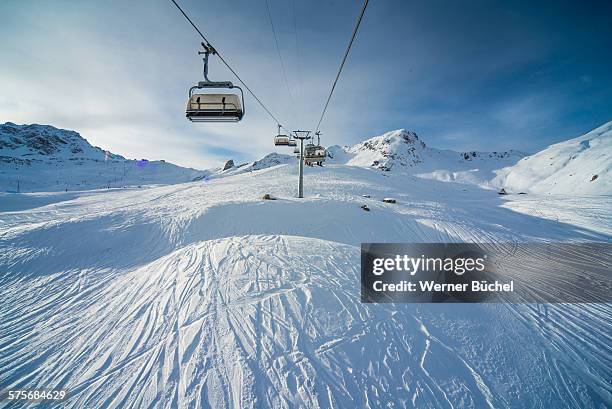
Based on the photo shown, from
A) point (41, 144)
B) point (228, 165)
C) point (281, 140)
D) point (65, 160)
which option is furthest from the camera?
point (228, 165)

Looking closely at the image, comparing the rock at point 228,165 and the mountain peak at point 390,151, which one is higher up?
the mountain peak at point 390,151

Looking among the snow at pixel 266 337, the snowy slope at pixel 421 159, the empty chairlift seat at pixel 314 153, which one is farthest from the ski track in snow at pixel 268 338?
the snowy slope at pixel 421 159

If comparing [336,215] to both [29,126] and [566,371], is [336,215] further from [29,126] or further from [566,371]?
[29,126]

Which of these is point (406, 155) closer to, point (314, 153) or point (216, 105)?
point (314, 153)

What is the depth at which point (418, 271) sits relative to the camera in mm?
6695

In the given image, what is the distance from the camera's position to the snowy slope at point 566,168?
114ft

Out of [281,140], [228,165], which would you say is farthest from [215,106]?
[228,165]

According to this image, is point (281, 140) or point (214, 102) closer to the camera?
point (214, 102)

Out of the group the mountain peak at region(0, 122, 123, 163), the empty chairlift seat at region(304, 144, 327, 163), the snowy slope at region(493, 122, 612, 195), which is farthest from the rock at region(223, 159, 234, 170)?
the empty chairlift seat at region(304, 144, 327, 163)

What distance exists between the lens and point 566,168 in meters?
49.5

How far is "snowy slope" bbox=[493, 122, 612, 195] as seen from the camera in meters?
34.8

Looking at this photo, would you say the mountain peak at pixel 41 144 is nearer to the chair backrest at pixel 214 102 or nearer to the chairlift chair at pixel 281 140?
the chairlift chair at pixel 281 140

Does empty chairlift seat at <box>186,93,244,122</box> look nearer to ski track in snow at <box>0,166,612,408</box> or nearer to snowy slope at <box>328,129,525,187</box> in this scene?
ski track in snow at <box>0,166,612,408</box>

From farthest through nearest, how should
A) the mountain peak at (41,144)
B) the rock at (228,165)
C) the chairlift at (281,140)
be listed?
the rock at (228,165) < the mountain peak at (41,144) < the chairlift at (281,140)
